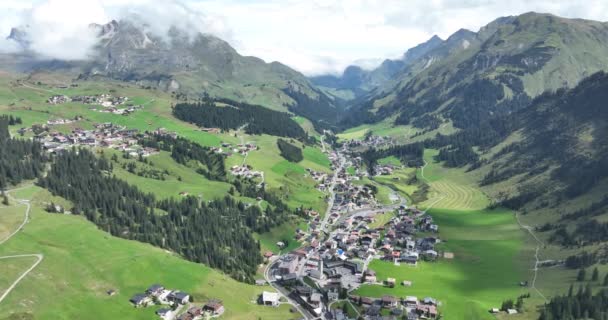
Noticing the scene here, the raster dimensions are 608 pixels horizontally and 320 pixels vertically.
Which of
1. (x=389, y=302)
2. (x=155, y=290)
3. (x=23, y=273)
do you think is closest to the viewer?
(x=23, y=273)

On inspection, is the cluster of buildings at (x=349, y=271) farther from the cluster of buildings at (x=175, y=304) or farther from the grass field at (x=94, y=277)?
the cluster of buildings at (x=175, y=304)

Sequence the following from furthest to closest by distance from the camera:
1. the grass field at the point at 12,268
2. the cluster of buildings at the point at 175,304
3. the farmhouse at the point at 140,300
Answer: the farmhouse at the point at 140,300, the cluster of buildings at the point at 175,304, the grass field at the point at 12,268

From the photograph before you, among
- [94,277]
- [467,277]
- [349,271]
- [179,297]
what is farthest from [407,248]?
[94,277]

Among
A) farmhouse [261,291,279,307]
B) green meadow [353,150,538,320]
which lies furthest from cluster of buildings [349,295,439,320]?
farmhouse [261,291,279,307]

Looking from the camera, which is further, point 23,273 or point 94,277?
point 94,277

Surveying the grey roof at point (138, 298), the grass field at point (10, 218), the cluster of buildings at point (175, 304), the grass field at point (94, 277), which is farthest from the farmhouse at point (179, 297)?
the grass field at point (10, 218)

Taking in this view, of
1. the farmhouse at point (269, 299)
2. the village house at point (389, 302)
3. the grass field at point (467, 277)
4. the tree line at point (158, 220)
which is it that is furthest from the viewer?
the tree line at point (158, 220)

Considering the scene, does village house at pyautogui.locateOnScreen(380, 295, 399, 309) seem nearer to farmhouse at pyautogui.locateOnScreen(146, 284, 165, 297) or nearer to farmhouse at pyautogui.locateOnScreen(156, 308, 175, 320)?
farmhouse at pyautogui.locateOnScreen(156, 308, 175, 320)

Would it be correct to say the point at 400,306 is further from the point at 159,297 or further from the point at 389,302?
the point at 159,297

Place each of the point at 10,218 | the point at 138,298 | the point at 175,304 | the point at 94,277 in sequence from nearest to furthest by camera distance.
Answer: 1. the point at 138,298
2. the point at 94,277
3. the point at 175,304
4. the point at 10,218
